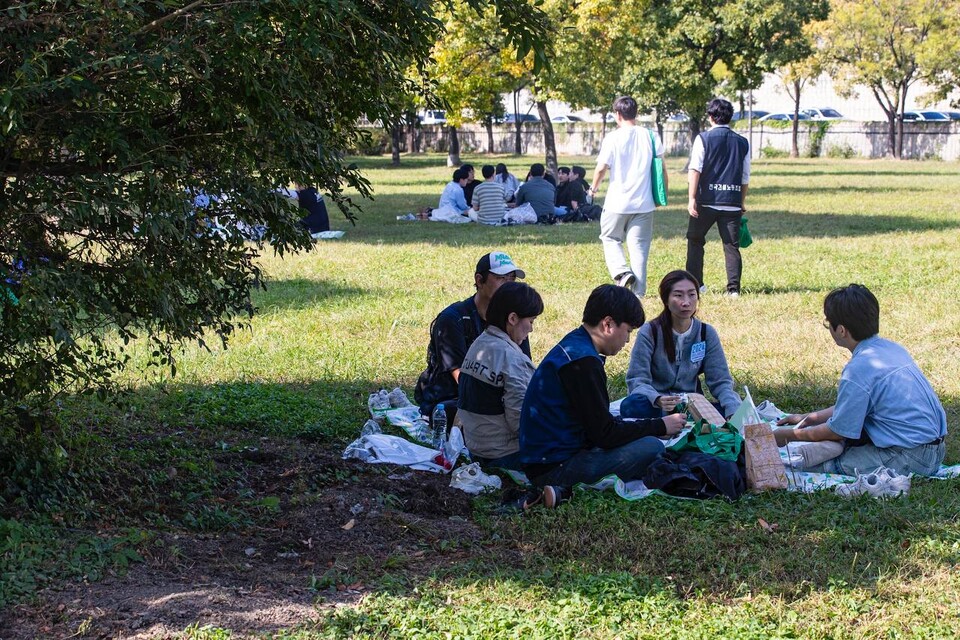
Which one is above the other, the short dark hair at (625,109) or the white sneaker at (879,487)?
the short dark hair at (625,109)

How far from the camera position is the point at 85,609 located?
Answer: 12.4 ft

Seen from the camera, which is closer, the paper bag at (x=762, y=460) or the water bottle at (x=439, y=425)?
the paper bag at (x=762, y=460)

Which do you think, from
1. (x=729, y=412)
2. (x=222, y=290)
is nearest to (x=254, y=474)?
(x=222, y=290)

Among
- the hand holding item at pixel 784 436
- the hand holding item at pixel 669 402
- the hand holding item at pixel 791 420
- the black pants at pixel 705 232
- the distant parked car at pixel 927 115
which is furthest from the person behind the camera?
the distant parked car at pixel 927 115

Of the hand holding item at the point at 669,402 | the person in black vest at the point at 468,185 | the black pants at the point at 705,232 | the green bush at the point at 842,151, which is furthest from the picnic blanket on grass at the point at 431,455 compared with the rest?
the green bush at the point at 842,151

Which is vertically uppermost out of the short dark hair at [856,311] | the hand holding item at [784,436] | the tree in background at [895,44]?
the tree in background at [895,44]

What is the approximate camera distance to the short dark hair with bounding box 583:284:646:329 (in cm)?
521

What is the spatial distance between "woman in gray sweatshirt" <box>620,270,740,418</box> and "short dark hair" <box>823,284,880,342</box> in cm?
89

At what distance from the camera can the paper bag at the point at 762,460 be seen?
206 inches

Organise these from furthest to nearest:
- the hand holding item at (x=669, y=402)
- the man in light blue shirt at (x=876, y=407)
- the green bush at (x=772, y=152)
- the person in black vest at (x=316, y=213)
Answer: the green bush at (x=772, y=152)
the person in black vest at (x=316, y=213)
the hand holding item at (x=669, y=402)
the man in light blue shirt at (x=876, y=407)

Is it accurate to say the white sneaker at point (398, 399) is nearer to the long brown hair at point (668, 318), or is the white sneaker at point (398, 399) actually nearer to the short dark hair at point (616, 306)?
the long brown hair at point (668, 318)

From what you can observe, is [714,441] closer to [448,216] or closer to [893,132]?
[448,216]

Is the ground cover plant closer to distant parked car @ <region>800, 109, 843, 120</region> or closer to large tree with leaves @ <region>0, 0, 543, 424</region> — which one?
large tree with leaves @ <region>0, 0, 543, 424</region>

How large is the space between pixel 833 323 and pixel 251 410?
3.62 meters
